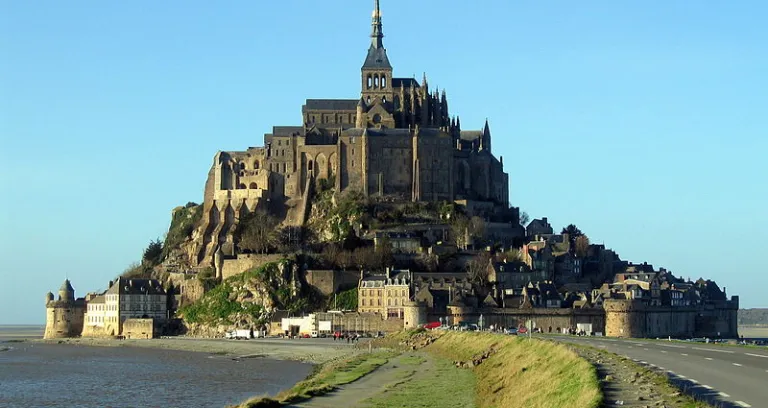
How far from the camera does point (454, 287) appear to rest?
108m

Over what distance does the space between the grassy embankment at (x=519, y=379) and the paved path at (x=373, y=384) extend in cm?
98

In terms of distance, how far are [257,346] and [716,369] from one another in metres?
67.4

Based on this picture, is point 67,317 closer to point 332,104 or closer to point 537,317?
point 332,104

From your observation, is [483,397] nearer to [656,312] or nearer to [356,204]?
[656,312]

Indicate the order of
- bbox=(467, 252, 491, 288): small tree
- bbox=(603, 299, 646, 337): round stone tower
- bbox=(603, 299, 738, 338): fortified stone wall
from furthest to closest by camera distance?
bbox=(467, 252, 491, 288): small tree < bbox=(603, 299, 738, 338): fortified stone wall < bbox=(603, 299, 646, 337): round stone tower

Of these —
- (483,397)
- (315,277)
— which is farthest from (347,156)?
(483,397)

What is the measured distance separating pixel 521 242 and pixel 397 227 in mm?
14158

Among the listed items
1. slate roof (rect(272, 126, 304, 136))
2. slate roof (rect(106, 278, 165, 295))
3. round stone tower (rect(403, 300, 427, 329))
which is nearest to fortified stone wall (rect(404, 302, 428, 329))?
round stone tower (rect(403, 300, 427, 329))

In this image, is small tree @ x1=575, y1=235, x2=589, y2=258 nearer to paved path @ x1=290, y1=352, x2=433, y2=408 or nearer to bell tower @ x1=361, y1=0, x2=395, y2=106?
bell tower @ x1=361, y1=0, x2=395, y2=106

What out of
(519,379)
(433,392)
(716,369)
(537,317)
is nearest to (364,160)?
(537,317)

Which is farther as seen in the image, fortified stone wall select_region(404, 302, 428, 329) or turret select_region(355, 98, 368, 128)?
turret select_region(355, 98, 368, 128)

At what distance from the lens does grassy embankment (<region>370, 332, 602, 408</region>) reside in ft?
111

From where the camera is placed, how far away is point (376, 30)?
14475 centimetres

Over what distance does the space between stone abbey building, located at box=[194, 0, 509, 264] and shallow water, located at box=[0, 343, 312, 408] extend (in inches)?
1251
